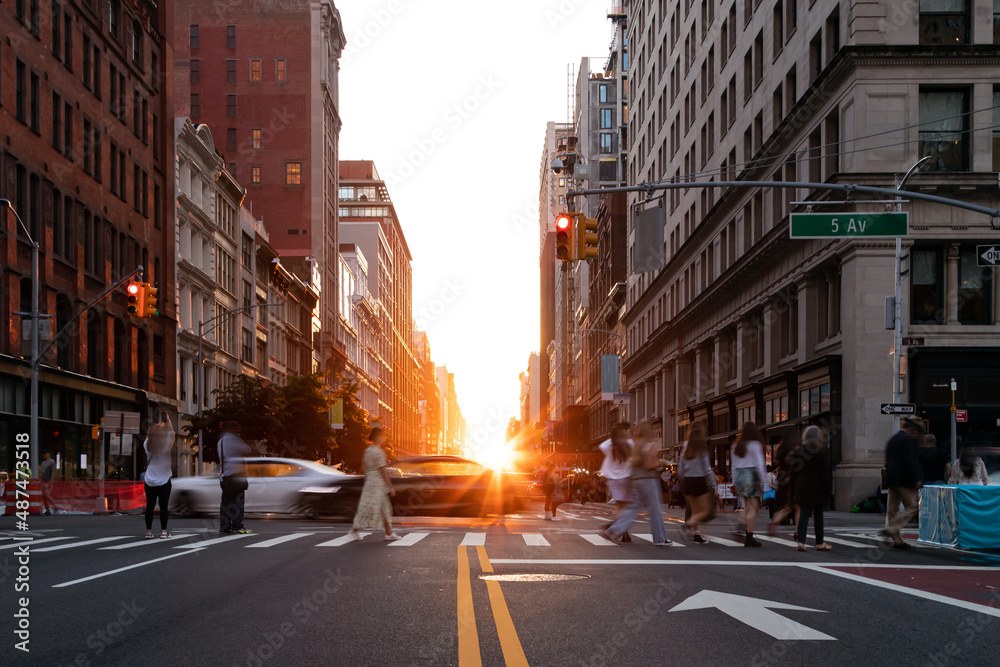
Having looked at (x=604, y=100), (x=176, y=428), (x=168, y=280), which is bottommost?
(x=176, y=428)

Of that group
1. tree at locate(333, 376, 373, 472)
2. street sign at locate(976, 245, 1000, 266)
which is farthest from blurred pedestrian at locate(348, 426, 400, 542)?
tree at locate(333, 376, 373, 472)

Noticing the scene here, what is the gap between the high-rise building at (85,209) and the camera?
3503cm

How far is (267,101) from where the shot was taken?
96.2m

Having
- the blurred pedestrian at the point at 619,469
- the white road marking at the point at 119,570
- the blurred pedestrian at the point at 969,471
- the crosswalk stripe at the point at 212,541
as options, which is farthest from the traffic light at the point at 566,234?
the blurred pedestrian at the point at 969,471

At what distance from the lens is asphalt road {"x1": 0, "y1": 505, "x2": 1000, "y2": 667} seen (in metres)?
6.98

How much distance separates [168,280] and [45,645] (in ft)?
151

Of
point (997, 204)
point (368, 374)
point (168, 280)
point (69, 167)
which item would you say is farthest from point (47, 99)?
point (368, 374)

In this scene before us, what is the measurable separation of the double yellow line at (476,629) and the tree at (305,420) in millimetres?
46950

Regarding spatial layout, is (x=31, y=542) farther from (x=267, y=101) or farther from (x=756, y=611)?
(x=267, y=101)

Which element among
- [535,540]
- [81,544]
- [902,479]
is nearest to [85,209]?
[81,544]

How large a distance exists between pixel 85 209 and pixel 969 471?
3356cm

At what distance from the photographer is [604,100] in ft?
392

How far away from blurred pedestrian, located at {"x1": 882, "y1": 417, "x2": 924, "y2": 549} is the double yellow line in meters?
7.61

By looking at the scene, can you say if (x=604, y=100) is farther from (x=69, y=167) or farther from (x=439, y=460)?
(x=439, y=460)
